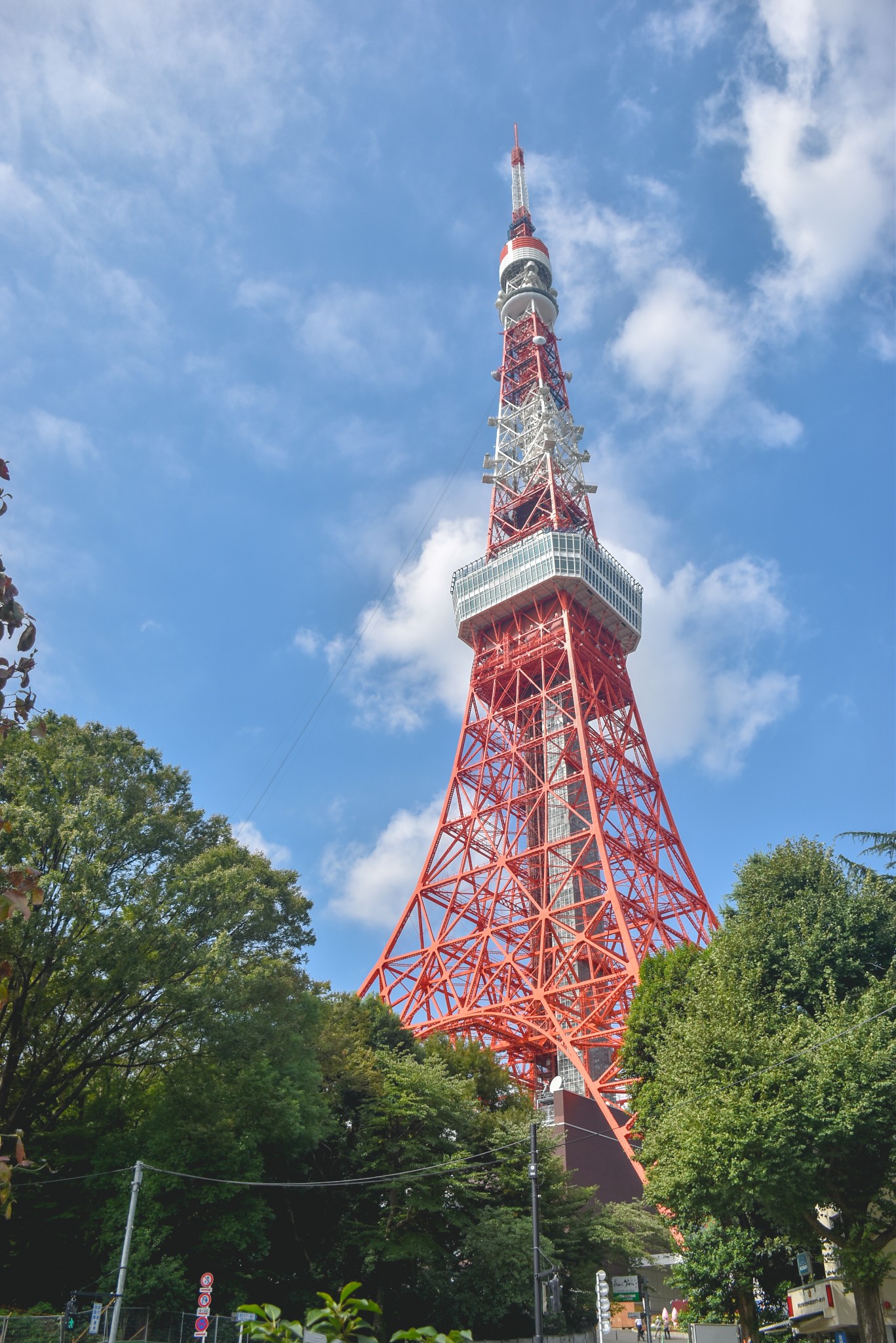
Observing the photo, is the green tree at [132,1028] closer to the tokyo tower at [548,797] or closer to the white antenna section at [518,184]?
the tokyo tower at [548,797]

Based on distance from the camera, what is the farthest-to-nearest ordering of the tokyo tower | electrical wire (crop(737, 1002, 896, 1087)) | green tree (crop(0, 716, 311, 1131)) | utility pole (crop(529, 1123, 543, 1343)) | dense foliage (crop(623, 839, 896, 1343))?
1. the tokyo tower
2. green tree (crop(0, 716, 311, 1131))
3. electrical wire (crop(737, 1002, 896, 1087))
4. dense foliage (crop(623, 839, 896, 1343))
5. utility pole (crop(529, 1123, 543, 1343))

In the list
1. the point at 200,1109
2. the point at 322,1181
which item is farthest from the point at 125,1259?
the point at 322,1181

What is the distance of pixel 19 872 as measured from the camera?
3.54 metres

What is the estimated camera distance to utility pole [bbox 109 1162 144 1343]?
52.2 feet

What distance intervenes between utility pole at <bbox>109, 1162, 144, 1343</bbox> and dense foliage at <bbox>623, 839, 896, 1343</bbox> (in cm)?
955

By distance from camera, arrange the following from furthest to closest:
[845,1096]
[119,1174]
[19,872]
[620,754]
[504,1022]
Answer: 1. [620,754]
2. [504,1022]
3. [119,1174]
4. [845,1096]
5. [19,872]

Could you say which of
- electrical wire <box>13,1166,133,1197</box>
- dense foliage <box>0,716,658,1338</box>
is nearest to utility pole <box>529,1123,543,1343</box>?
electrical wire <box>13,1166,133,1197</box>

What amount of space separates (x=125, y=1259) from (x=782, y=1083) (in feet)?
38.6

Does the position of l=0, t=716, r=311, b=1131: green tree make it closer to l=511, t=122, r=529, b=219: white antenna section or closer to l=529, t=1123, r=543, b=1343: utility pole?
l=529, t=1123, r=543, b=1343: utility pole

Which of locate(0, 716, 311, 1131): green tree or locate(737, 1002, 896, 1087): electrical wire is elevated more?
locate(0, 716, 311, 1131): green tree

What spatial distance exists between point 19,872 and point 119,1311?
1716 cm

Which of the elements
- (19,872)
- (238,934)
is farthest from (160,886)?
(19,872)

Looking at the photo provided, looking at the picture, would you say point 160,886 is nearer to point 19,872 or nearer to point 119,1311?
point 119,1311

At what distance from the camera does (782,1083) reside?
55.2 feet
